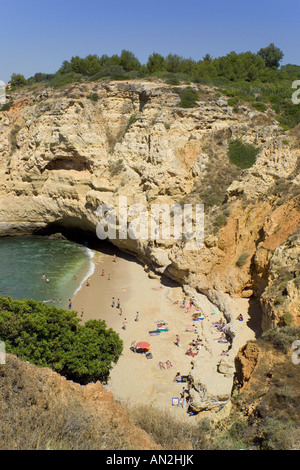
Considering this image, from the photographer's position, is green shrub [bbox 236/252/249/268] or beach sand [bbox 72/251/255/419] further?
green shrub [bbox 236/252/249/268]

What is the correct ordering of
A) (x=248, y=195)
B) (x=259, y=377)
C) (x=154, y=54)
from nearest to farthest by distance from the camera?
1. (x=259, y=377)
2. (x=248, y=195)
3. (x=154, y=54)

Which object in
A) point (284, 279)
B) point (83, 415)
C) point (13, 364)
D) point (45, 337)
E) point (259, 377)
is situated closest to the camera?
point (83, 415)

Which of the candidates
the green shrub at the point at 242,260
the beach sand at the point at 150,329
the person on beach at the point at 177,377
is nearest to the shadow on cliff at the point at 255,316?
the beach sand at the point at 150,329

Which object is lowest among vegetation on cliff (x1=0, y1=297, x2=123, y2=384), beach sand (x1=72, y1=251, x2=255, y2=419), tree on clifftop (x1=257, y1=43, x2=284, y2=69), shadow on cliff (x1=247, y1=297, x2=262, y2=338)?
beach sand (x1=72, y1=251, x2=255, y2=419)

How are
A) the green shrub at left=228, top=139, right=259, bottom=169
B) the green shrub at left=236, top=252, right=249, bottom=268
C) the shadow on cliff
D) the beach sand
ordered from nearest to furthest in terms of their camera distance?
the beach sand
the shadow on cliff
the green shrub at left=236, top=252, right=249, bottom=268
the green shrub at left=228, top=139, right=259, bottom=169

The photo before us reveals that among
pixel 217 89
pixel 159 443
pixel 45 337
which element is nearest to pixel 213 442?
pixel 159 443

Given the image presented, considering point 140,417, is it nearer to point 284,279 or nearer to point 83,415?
point 83,415

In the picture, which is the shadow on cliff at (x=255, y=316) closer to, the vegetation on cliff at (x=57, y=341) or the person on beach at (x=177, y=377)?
the person on beach at (x=177, y=377)

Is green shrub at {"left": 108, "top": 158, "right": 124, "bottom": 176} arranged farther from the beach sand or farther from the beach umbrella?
the beach umbrella

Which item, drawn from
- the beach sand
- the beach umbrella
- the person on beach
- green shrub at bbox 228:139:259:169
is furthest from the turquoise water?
green shrub at bbox 228:139:259:169
